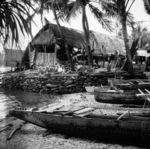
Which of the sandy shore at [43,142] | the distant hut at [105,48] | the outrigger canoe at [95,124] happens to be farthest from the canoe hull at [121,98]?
the distant hut at [105,48]

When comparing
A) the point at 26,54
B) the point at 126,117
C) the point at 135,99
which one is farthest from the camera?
the point at 26,54

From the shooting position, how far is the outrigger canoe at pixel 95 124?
5502 millimetres

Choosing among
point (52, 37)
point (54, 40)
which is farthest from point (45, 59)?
point (52, 37)

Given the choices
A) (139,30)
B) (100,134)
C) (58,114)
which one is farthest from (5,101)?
(139,30)

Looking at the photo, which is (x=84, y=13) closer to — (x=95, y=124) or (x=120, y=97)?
(x=120, y=97)

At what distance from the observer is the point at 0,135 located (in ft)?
22.2

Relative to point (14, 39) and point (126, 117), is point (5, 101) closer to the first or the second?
point (126, 117)

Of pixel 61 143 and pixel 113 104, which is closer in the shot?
pixel 61 143

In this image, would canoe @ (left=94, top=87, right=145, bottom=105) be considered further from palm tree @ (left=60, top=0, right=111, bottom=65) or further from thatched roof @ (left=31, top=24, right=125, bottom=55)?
thatched roof @ (left=31, top=24, right=125, bottom=55)

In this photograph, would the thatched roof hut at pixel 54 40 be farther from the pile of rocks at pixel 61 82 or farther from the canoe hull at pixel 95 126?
the canoe hull at pixel 95 126

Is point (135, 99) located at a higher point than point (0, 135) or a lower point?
higher

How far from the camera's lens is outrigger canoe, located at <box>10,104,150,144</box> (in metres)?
5.50

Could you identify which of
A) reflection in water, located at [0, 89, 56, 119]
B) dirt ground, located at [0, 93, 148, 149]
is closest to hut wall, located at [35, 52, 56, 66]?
reflection in water, located at [0, 89, 56, 119]

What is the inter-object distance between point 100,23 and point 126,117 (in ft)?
39.3
